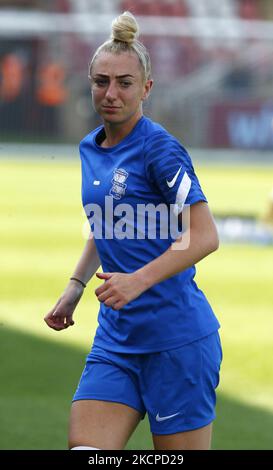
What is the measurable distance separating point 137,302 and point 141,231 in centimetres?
29

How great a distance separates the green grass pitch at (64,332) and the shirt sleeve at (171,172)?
2732 mm

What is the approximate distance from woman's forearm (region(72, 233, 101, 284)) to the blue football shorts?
528 millimetres

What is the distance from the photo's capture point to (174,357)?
15.6 feet

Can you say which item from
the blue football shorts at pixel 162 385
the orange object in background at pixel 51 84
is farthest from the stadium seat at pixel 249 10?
the blue football shorts at pixel 162 385

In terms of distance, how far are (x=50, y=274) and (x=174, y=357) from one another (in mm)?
9232

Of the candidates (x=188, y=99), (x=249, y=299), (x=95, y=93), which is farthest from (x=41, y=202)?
(x=95, y=93)

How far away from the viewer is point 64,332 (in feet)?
35.5

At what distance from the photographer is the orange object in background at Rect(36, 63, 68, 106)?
34.1 meters

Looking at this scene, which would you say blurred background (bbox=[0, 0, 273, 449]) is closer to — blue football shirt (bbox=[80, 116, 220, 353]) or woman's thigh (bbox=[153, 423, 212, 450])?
woman's thigh (bbox=[153, 423, 212, 450])

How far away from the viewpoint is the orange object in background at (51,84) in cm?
3409

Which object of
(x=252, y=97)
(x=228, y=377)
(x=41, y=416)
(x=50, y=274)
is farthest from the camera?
(x=252, y=97)

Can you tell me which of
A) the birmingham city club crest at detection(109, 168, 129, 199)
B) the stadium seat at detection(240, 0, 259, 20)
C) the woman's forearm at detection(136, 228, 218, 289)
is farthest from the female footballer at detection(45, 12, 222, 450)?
the stadium seat at detection(240, 0, 259, 20)

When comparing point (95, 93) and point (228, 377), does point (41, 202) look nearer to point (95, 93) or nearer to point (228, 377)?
point (228, 377)

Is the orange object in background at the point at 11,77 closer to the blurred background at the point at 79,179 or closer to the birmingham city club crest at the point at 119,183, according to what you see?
the blurred background at the point at 79,179
